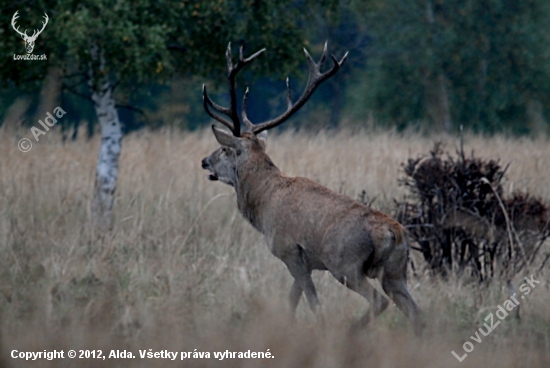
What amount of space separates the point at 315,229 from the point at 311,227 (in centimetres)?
5

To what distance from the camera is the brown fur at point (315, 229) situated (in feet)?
19.5

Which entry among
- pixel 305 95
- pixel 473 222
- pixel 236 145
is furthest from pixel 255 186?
pixel 473 222

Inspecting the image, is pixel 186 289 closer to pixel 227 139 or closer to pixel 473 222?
pixel 227 139

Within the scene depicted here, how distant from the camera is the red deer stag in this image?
595 cm

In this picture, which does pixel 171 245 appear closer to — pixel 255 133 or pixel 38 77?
pixel 255 133

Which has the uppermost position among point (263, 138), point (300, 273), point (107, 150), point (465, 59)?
point (465, 59)

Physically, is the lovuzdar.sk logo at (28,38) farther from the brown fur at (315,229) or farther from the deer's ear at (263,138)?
the brown fur at (315,229)

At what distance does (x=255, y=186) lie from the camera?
23.2 ft

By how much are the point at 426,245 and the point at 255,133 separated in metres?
2.29

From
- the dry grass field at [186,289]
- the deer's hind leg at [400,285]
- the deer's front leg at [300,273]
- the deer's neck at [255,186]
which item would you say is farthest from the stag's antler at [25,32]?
the deer's hind leg at [400,285]

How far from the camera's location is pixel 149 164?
12805mm

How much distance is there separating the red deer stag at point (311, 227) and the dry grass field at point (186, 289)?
251 millimetres

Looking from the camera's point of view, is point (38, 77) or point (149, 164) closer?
point (38, 77)

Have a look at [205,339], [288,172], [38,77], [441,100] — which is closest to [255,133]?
[205,339]
